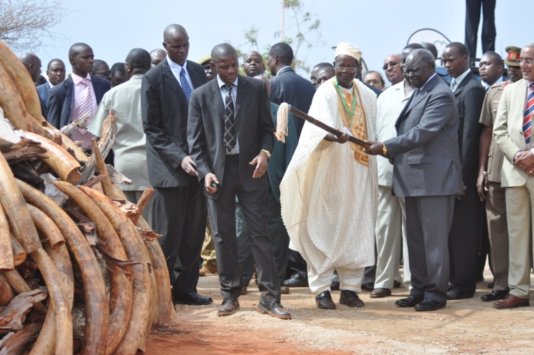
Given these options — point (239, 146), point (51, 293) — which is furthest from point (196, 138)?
point (51, 293)

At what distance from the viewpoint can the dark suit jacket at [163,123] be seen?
923 centimetres

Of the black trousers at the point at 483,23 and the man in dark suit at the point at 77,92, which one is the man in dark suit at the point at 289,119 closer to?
the man in dark suit at the point at 77,92

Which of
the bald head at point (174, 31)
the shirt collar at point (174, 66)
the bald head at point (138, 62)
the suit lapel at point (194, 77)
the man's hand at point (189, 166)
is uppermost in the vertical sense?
the bald head at point (174, 31)

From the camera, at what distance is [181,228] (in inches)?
370

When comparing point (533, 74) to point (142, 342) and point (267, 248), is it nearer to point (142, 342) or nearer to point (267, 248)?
point (267, 248)

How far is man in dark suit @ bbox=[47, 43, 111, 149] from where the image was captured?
10828mm

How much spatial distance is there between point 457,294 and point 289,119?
250 cm

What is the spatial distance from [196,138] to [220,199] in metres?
0.57

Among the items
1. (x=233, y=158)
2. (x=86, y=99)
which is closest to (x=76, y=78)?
(x=86, y=99)

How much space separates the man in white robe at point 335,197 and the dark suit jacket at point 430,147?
1.30ft

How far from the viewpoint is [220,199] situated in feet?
28.4

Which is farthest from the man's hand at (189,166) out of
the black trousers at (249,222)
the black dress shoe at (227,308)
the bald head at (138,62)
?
the bald head at (138,62)

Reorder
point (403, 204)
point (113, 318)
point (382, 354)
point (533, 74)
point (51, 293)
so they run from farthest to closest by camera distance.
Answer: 1. point (403, 204)
2. point (533, 74)
3. point (382, 354)
4. point (113, 318)
5. point (51, 293)

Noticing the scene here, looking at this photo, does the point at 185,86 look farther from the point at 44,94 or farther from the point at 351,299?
the point at 44,94
